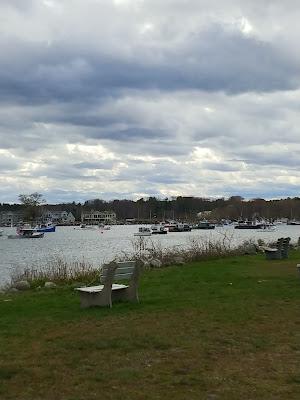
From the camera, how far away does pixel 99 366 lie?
6359 mm

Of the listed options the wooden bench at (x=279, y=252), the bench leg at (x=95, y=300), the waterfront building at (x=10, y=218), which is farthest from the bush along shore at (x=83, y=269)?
the waterfront building at (x=10, y=218)

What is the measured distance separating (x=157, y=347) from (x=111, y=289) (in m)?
3.93

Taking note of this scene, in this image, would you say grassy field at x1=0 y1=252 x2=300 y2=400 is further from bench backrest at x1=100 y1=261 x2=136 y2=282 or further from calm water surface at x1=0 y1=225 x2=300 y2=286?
calm water surface at x1=0 y1=225 x2=300 y2=286

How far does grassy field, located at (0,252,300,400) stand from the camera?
5.57 m

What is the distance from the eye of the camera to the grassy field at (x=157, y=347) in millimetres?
5570

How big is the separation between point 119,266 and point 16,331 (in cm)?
325

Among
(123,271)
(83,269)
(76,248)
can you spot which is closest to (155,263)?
(83,269)

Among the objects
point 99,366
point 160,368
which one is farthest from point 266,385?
point 99,366

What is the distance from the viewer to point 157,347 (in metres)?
7.27

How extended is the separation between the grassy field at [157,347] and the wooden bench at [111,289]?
0.31 meters

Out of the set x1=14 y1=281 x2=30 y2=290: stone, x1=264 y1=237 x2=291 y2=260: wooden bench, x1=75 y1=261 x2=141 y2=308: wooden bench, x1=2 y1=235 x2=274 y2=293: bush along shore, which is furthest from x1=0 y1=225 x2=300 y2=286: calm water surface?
x1=75 y1=261 x2=141 y2=308: wooden bench

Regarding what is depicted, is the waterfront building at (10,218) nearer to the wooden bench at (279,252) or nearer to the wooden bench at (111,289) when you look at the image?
the wooden bench at (279,252)

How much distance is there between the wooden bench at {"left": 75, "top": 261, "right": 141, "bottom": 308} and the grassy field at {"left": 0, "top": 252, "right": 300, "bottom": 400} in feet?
1.02

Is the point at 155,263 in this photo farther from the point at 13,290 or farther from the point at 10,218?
the point at 10,218
